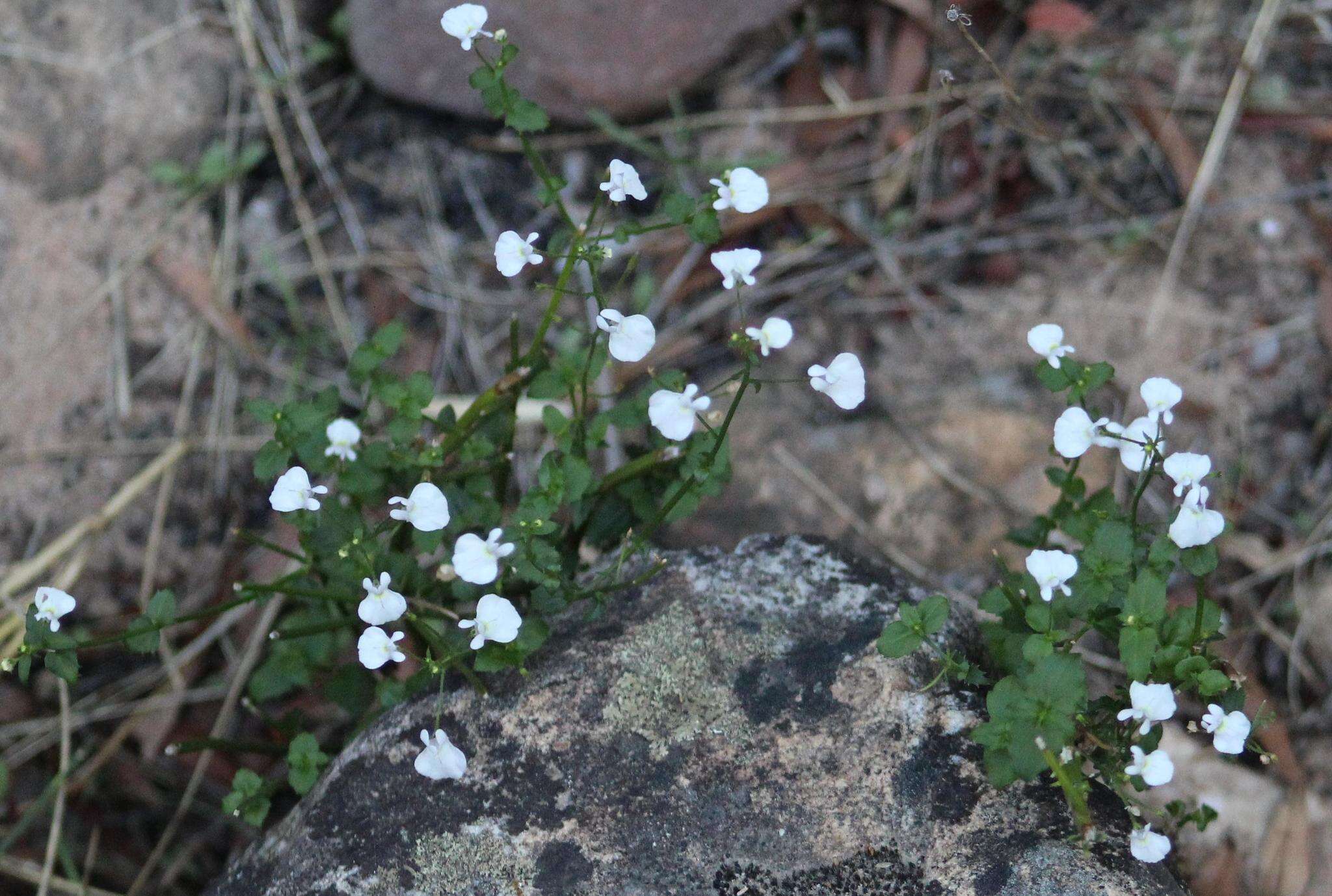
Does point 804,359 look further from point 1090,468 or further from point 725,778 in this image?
point 725,778

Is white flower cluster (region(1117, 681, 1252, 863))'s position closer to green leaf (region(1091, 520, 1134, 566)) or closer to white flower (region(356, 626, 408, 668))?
green leaf (region(1091, 520, 1134, 566))

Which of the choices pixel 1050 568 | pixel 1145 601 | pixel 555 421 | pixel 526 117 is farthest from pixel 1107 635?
pixel 526 117

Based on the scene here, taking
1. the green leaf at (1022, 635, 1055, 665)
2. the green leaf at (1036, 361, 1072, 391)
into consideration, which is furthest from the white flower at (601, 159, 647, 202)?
the green leaf at (1022, 635, 1055, 665)

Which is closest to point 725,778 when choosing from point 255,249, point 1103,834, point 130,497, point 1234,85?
point 1103,834

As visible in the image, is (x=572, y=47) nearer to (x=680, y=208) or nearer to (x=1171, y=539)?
(x=680, y=208)

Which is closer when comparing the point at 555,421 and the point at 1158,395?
the point at 1158,395
